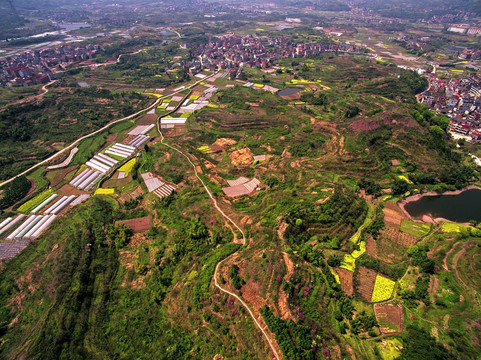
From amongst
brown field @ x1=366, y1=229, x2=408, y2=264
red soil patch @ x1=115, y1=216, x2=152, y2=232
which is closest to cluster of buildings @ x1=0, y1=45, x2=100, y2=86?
red soil patch @ x1=115, y1=216, x2=152, y2=232

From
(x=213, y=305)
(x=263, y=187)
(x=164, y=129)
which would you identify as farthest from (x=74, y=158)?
(x=213, y=305)

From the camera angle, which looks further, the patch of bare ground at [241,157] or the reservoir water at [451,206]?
the patch of bare ground at [241,157]

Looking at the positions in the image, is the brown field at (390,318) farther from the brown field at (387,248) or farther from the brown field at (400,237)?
the brown field at (400,237)

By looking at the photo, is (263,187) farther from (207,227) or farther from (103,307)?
(103,307)

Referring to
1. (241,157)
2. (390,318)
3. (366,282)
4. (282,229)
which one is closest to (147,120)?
(241,157)

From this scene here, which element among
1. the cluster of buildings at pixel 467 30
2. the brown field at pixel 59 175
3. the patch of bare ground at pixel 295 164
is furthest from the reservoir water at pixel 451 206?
the cluster of buildings at pixel 467 30

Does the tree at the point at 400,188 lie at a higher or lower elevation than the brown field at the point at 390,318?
higher

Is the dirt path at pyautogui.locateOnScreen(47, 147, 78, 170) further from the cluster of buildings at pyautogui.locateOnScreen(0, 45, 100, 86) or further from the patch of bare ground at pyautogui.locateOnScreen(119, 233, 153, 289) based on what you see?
the cluster of buildings at pyautogui.locateOnScreen(0, 45, 100, 86)

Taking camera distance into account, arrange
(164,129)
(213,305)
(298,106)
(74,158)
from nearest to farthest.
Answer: (213,305), (74,158), (164,129), (298,106)
